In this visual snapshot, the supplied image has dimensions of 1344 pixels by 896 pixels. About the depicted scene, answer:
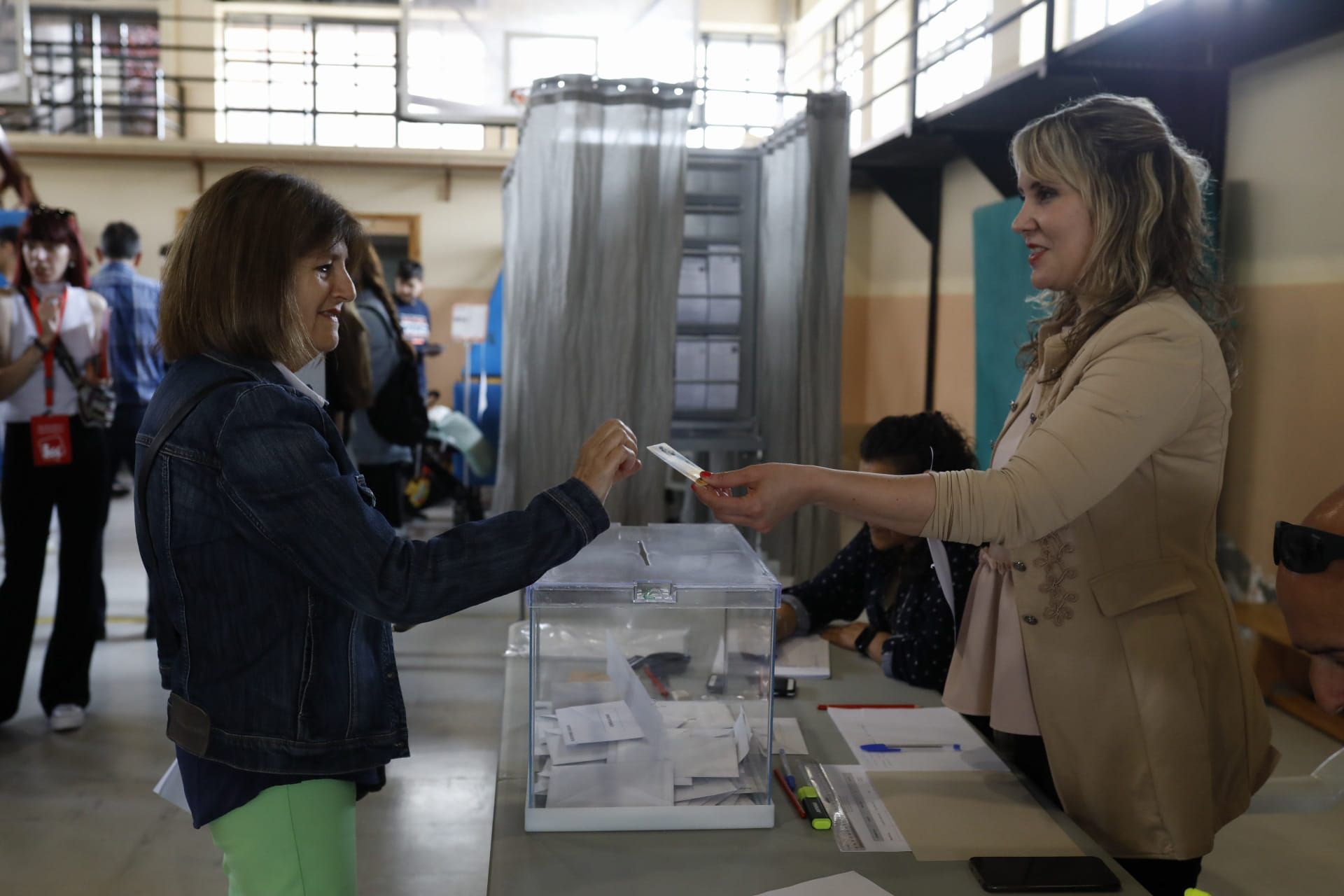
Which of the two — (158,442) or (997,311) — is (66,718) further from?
(997,311)

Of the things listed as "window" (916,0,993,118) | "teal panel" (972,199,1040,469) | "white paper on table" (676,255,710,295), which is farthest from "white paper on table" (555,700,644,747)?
"window" (916,0,993,118)

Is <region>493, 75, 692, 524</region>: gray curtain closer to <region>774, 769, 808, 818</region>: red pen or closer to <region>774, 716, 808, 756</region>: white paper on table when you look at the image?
<region>774, 716, 808, 756</region>: white paper on table

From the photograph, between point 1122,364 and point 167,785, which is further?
point 167,785

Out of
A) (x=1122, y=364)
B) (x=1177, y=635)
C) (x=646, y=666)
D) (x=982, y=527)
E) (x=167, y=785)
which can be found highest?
(x=1122, y=364)

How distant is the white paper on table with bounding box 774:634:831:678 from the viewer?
1.95 metres

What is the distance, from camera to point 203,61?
9.32 m

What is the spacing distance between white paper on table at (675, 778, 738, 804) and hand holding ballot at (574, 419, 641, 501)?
0.38m

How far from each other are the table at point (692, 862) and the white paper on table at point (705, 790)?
0.04 metres

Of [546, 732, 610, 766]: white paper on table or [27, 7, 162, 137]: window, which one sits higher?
[27, 7, 162, 137]: window

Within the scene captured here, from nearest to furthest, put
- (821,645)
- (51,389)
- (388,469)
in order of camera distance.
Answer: (821,645) < (51,389) < (388,469)

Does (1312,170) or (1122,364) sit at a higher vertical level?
(1312,170)

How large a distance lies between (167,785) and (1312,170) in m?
3.44

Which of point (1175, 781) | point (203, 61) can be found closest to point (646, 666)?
point (1175, 781)

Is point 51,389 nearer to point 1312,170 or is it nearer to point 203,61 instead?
point 1312,170
